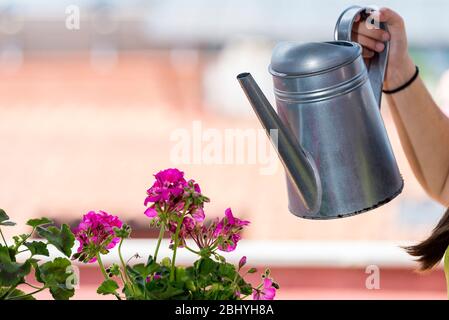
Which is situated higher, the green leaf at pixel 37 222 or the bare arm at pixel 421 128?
the bare arm at pixel 421 128

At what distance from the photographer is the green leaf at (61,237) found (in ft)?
2.03

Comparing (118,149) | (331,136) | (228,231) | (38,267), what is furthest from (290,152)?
(118,149)

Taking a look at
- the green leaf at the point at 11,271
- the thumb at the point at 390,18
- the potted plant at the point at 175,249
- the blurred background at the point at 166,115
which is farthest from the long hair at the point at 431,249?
the blurred background at the point at 166,115

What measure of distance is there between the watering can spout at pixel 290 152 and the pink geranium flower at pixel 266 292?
19cm

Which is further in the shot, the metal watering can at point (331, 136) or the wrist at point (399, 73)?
the wrist at point (399, 73)

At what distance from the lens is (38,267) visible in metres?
0.60

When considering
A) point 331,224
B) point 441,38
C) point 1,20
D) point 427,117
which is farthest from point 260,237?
point 427,117

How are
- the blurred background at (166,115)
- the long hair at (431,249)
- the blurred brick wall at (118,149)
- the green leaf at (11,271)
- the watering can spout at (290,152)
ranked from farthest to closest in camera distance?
the blurred brick wall at (118,149), the blurred background at (166,115), the long hair at (431,249), the watering can spout at (290,152), the green leaf at (11,271)

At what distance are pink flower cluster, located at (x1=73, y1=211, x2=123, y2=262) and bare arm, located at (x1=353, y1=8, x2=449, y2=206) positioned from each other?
1.56 ft

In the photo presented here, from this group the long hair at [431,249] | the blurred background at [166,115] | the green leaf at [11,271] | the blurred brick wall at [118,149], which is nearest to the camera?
the green leaf at [11,271]

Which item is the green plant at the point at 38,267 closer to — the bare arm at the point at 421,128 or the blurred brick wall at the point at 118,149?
the bare arm at the point at 421,128

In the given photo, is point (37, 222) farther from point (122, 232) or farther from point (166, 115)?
point (166, 115)

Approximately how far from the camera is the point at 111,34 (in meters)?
6.51

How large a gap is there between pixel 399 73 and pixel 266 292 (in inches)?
19.3
